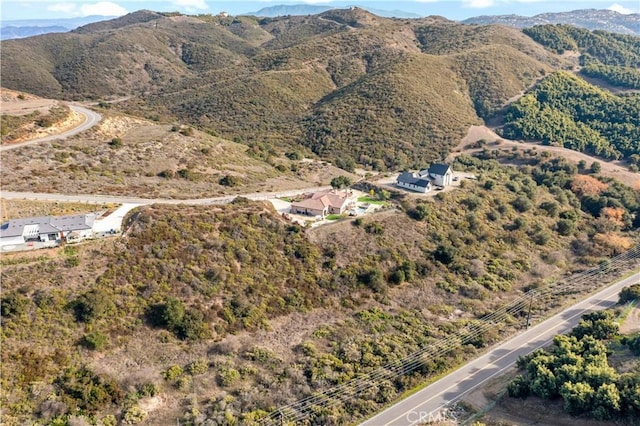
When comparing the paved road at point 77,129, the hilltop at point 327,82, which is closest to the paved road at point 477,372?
the hilltop at point 327,82

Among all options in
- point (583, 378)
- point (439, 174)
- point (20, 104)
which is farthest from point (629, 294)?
point (20, 104)

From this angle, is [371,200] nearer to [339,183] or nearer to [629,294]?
[339,183]

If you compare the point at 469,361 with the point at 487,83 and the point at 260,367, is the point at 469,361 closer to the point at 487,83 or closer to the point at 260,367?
the point at 260,367

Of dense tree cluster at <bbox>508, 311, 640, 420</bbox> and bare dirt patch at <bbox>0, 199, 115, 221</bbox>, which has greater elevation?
bare dirt patch at <bbox>0, 199, 115, 221</bbox>

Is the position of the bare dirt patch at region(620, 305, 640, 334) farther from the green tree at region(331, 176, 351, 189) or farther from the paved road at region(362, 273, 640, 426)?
the green tree at region(331, 176, 351, 189)

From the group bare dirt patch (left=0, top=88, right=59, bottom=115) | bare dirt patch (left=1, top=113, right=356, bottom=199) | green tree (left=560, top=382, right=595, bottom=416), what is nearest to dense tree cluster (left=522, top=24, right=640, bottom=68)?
bare dirt patch (left=1, top=113, right=356, bottom=199)

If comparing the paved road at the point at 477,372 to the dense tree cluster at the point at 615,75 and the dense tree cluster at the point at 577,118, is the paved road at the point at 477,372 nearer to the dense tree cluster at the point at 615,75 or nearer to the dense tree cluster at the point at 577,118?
the dense tree cluster at the point at 577,118
